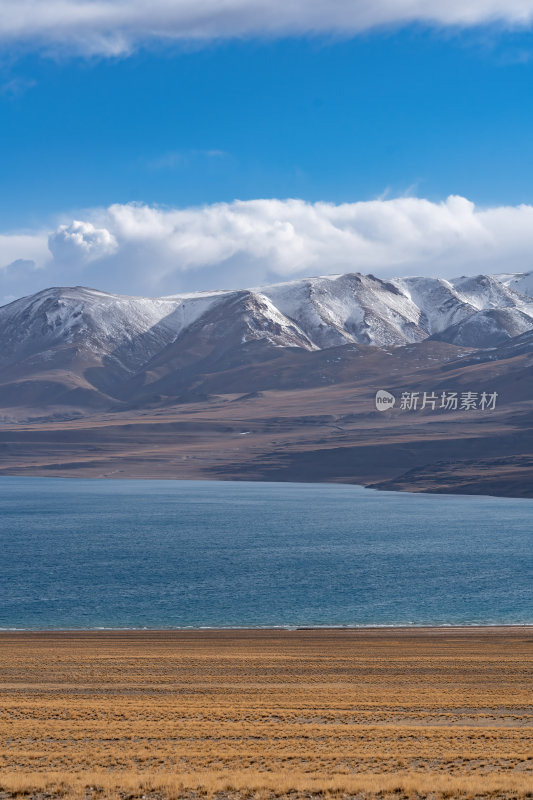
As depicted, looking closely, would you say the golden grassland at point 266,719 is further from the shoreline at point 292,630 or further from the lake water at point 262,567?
the lake water at point 262,567

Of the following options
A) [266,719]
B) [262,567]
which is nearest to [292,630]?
[266,719]

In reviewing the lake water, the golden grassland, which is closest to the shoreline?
the lake water

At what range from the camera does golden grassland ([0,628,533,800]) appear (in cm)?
2083

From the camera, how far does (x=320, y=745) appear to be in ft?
82.3

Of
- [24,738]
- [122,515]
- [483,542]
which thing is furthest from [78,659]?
[122,515]

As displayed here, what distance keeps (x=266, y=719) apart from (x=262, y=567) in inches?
2466

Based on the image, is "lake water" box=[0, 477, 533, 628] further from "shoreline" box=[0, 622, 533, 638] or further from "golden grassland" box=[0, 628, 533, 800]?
"golden grassland" box=[0, 628, 533, 800]

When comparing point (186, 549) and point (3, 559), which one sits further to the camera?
point (186, 549)

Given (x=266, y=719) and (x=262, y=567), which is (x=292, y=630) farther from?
(x=262, y=567)

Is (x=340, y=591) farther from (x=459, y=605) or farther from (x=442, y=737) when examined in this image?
(x=442, y=737)

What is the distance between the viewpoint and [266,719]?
94.5 ft

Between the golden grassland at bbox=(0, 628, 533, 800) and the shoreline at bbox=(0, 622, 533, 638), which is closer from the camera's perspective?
the golden grassland at bbox=(0, 628, 533, 800)

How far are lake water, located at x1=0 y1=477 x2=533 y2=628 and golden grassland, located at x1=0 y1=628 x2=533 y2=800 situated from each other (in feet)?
53.3

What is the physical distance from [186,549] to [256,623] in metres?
47.1
